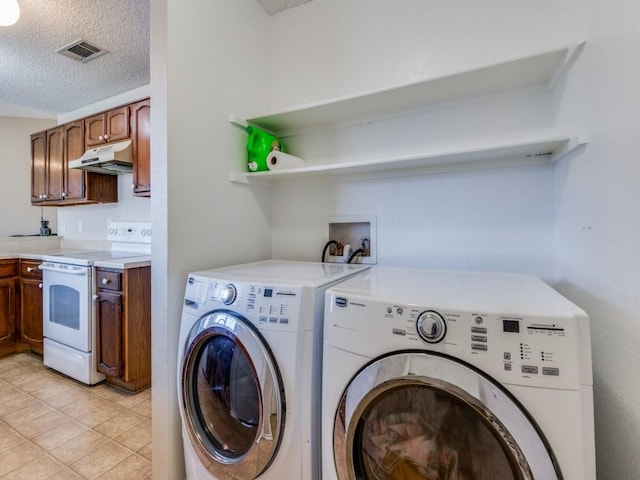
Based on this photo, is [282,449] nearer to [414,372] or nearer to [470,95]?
[414,372]

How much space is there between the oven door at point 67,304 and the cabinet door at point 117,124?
1145 millimetres

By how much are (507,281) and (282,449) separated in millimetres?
987

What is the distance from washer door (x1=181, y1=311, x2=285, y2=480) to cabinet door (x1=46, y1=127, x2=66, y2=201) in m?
2.98

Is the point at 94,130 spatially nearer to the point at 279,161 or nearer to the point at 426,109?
the point at 279,161

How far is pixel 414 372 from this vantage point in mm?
720

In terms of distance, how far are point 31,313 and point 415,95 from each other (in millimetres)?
3613

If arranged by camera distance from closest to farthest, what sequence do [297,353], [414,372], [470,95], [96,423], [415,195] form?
[414,372] < [297,353] < [470,95] < [415,195] < [96,423]

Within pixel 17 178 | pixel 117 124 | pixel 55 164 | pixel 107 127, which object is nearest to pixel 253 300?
pixel 117 124

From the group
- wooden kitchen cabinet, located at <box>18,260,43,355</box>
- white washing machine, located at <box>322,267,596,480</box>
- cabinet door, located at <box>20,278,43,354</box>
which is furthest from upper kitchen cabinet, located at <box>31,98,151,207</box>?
white washing machine, located at <box>322,267,596,480</box>

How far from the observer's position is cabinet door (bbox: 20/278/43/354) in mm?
2617

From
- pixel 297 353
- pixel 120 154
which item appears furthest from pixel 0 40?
pixel 297 353

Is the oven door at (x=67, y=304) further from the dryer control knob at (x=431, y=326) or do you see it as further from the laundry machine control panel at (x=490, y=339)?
the dryer control knob at (x=431, y=326)

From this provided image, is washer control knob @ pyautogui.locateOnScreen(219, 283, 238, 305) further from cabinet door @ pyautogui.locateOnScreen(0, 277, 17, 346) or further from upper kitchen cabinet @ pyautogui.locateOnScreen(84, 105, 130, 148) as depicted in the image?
cabinet door @ pyautogui.locateOnScreen(0, 277, 17, 346)

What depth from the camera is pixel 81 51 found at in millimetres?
2174
